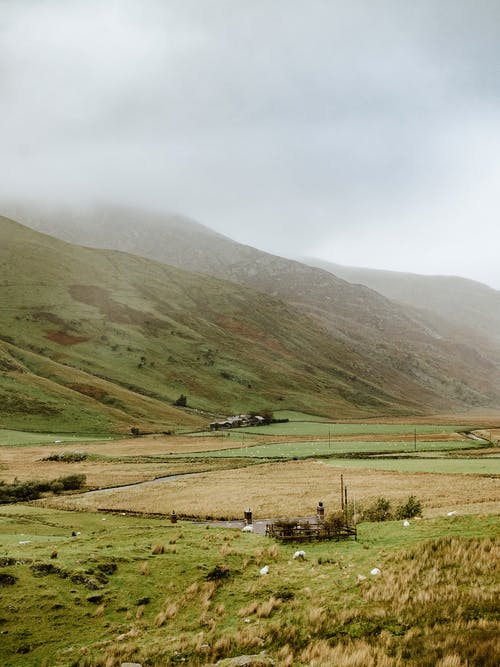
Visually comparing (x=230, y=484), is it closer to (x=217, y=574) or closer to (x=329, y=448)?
(x=217, y=574)

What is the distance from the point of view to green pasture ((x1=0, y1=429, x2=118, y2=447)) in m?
122

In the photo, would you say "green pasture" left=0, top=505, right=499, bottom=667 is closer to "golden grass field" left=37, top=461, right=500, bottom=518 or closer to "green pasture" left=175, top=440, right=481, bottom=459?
"golden grass field" left=37, top=461, right=500, bottom=518

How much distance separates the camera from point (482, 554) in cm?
2273

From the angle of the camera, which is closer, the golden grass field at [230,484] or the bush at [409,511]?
the bush at [409,511]


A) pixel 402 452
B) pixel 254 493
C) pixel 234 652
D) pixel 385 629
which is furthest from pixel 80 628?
pixel 402 452

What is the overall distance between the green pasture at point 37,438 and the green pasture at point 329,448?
40363 mm

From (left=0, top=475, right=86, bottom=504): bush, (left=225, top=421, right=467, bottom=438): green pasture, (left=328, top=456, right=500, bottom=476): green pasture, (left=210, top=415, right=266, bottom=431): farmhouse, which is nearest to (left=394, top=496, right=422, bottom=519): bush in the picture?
(left=328, top=456, right=500, bottom=476): green pasture

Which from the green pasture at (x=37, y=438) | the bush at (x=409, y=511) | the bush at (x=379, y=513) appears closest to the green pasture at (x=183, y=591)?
the bush at (x=409, y=511)

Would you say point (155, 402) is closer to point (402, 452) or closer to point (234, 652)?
point (402, 452)

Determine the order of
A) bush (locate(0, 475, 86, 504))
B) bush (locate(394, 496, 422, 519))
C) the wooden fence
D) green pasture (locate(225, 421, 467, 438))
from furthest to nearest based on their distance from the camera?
green pasture (locate(225, 421, 467, 438))
bush (locate(0, 475, 86, 504))
bush (locate(394, 496, 422, 519))
the wooden fence

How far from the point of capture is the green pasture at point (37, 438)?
12219 cm

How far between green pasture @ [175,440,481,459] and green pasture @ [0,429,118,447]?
4036 centimetres

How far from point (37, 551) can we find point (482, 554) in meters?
22.3

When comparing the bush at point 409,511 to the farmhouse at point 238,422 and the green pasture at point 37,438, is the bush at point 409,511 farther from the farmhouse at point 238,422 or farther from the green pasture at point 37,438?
the farmhouse at point 238,422
